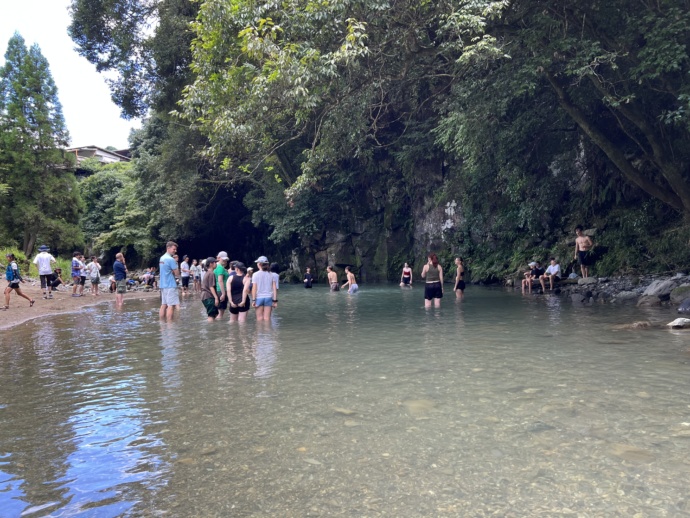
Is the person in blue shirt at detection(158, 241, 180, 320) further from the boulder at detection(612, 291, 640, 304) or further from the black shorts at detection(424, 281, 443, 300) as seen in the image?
the boulder at detection(612, 291, 640, 304)

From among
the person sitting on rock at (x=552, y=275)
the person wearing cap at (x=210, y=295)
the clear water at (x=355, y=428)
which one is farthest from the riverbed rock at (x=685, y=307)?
the person wearing cap at (x=210, y=295)

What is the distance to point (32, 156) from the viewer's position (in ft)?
110

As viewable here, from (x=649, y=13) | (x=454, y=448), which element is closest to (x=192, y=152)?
(x=649, y=13)

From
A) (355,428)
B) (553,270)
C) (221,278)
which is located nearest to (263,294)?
(221,278)

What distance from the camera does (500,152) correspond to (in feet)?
59.2

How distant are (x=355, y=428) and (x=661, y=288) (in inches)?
460

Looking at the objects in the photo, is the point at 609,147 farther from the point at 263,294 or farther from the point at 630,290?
the point at 263,294

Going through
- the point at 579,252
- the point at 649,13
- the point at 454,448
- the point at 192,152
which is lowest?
the point at 454,448

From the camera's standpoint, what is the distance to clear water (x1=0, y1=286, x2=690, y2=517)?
3.06 metres

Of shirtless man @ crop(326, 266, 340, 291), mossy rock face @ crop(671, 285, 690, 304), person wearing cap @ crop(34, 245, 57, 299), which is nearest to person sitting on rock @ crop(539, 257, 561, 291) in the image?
mossy rock face @ crop(671, 285, 690, 304)

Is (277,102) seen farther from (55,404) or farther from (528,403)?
(528,403)

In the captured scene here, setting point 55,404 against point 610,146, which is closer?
point 55,404

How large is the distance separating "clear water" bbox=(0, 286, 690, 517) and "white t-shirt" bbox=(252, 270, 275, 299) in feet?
Result: 10.2

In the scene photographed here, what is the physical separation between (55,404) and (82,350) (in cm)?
351
